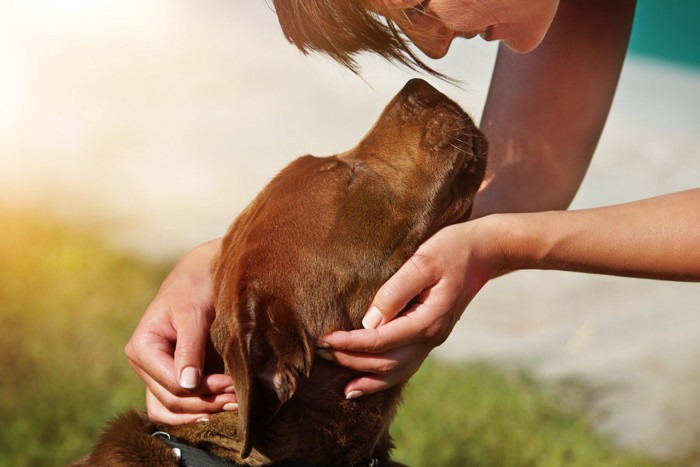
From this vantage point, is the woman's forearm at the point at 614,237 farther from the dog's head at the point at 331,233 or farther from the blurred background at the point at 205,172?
the blurred background at the point at 205,172

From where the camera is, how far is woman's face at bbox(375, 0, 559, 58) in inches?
92.0

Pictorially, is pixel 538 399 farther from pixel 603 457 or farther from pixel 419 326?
pixel 419 326

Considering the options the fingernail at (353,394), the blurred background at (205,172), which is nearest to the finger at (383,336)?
the fingernail at (353,394)

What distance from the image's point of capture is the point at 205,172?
568 cm

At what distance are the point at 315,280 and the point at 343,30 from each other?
0.65m

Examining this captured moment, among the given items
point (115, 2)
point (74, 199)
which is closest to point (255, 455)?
point (74, 199)

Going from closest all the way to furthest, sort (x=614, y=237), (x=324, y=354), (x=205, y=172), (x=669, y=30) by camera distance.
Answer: (x=324, y=354), (x=614, y=237), (x=669, y=30), (x=205, y=172)

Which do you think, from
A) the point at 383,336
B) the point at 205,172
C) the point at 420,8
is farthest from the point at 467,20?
the point at 205,172

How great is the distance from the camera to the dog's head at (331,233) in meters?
2.10

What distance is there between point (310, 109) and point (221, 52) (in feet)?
2.23

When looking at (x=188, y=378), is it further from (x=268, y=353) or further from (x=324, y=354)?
(x=324, y=354)

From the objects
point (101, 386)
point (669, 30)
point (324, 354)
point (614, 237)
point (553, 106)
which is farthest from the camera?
point (669, 30)

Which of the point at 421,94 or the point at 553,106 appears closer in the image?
the point at 421,94

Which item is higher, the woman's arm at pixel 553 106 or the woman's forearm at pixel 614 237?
the woman's arm at pixel 553 106
